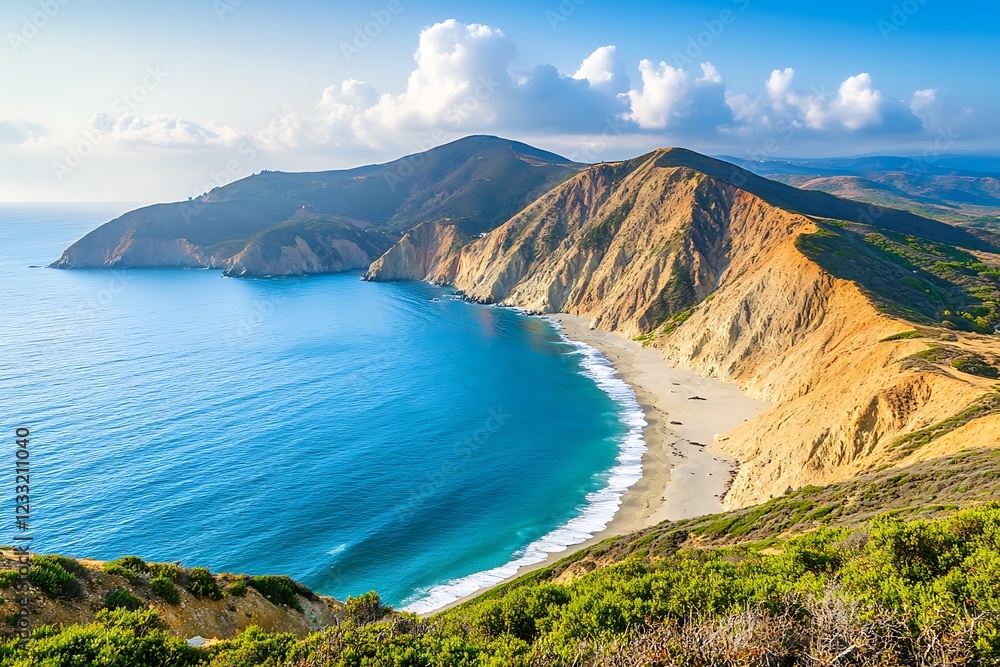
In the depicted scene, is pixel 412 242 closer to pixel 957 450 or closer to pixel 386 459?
pixel 386 459

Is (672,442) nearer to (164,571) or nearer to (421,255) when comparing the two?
(164,571)

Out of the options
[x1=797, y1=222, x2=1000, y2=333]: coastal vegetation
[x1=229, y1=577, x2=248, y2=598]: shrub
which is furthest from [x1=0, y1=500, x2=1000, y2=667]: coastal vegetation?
[x1=797, y1=222, x2=1000, y2=333]: coastal vegetation

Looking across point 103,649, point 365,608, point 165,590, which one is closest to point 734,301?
point 365,608

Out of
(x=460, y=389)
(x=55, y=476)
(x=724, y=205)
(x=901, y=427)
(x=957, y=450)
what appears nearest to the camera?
(x=957, y=450)

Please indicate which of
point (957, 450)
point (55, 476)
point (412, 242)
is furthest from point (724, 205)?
point (55, 476)

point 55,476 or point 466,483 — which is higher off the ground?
point 55,476

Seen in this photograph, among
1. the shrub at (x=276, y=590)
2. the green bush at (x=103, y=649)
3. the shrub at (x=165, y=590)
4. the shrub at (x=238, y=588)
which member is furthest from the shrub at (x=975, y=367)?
the shrub at (x=165, y=590)

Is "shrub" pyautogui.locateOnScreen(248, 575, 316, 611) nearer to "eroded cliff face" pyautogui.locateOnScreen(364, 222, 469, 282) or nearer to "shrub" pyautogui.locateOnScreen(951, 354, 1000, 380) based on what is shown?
"shrub" pyautogui.locateOnScreen(951, 354, 1000, 380)
